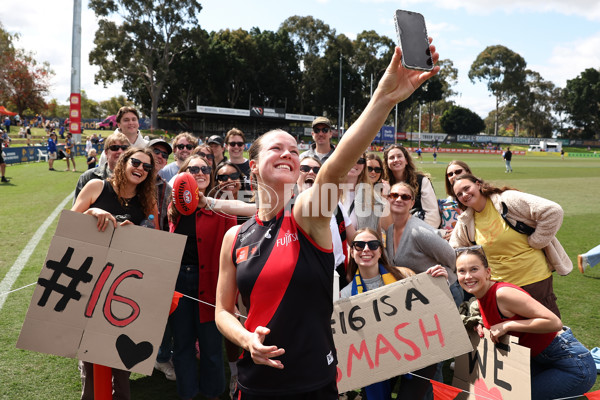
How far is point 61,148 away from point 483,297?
3166cm

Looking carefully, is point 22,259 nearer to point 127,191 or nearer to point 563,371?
point 127,191

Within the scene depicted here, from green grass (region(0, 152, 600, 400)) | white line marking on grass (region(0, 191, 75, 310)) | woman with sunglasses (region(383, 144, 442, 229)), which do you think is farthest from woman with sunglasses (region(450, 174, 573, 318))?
white line marking on grass (region(0, 191, 75, 310))

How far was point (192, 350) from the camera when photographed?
357 centimetres

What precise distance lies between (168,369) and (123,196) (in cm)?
175

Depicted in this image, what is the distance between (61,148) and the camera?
96.5 feet

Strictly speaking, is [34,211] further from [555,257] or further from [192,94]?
[192,94]

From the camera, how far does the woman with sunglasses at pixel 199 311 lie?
3506 mm

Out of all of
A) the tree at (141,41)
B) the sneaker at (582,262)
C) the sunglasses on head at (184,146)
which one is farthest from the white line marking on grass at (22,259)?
the tree at (141,41)

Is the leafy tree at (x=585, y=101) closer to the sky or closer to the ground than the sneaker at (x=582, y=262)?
closer to the sky

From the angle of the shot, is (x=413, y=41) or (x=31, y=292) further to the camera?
(x=31, y=292)

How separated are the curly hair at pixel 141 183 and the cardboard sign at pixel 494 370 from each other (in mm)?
2613

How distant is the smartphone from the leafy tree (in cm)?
9624

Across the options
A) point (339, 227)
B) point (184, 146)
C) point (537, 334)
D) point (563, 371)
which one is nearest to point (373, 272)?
point (339, 227)

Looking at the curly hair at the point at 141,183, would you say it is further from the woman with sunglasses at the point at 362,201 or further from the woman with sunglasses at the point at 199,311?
the woman with sunglasses at the point at 362,201
